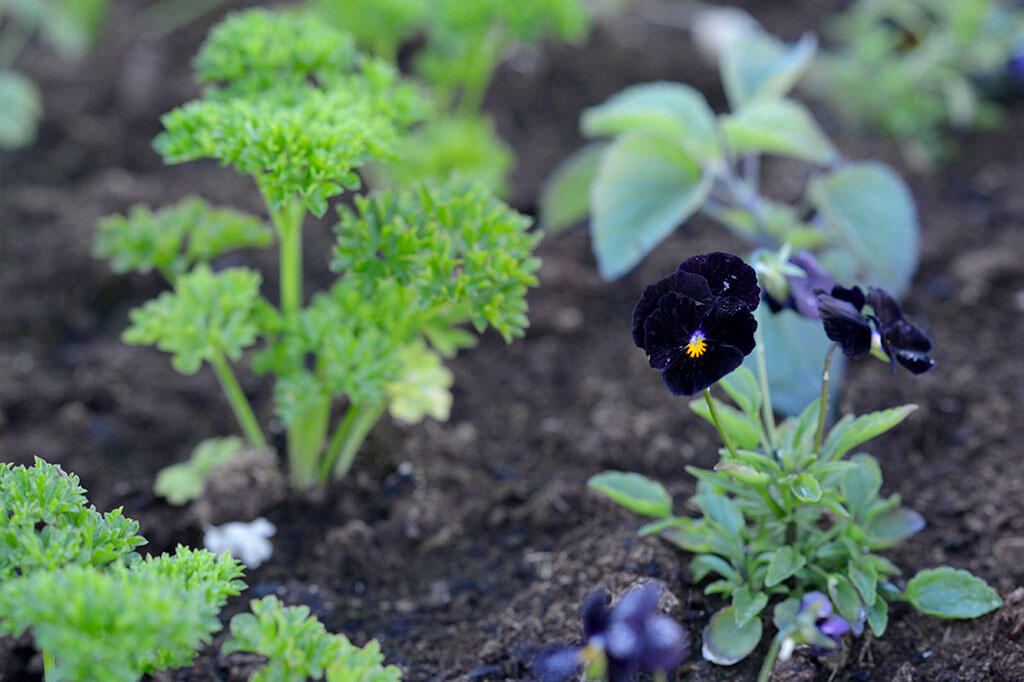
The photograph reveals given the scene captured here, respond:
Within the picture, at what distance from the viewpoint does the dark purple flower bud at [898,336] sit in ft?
5.09

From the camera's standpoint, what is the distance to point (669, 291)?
1.46 meters

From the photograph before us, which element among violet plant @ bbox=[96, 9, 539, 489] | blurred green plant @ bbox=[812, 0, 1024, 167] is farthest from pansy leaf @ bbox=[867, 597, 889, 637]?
blurred green plant @ bbox=[812, 0, 1024, 167]

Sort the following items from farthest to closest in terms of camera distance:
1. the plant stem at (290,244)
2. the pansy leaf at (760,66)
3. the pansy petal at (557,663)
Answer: the pansy leaf at (760,66)
the plant stem at (290,244)
the pansy petal at (557,663)

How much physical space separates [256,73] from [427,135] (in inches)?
36.0

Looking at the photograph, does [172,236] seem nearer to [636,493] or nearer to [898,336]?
[636,493]

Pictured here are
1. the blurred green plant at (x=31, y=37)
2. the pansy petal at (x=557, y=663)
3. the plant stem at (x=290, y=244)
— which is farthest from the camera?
the blurred green plant at (x=31, y=37)

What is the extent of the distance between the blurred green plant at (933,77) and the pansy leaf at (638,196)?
105cm

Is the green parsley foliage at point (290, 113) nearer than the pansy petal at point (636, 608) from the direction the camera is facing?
No

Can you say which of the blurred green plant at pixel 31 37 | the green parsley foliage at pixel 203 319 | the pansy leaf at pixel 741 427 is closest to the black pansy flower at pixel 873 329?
the pansy leaf at pixel 741 427

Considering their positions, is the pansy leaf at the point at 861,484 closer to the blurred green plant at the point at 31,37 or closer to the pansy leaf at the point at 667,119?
the pansy leaf at the point at 667,119

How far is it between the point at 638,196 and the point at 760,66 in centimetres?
63

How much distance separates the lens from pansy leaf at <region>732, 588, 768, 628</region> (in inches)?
62.7

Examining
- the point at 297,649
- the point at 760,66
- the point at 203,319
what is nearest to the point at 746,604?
the point at 297,649

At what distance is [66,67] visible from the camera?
11.7 feet
